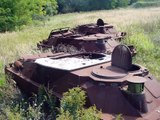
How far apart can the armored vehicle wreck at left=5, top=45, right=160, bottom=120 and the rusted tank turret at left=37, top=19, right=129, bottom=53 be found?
291cm

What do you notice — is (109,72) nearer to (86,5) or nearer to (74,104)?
(74,104)

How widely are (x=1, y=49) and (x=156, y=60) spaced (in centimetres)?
542

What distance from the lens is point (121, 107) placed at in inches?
172

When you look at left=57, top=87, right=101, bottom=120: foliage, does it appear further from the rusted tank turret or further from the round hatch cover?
the rusted tank turret

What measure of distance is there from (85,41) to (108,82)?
4719 millimetres

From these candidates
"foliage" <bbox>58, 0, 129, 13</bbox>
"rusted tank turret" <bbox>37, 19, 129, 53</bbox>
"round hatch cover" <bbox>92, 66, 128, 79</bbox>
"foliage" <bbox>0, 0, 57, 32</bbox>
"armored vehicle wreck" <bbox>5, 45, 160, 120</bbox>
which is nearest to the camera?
"armored vehicle wreck" <bbox>5, 45, 160, 120</bbox>

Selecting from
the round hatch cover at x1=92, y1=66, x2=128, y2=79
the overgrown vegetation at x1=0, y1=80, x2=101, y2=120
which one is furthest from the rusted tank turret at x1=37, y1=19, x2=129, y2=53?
the round hatch cover at x1=92, y1=66, x2=128, y2=79

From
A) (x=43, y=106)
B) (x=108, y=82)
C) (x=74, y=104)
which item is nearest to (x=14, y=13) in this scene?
(x=43, y=106)

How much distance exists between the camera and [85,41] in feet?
29.8

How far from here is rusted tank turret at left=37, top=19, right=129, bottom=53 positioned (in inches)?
354

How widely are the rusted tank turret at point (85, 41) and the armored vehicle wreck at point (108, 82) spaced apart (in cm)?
291

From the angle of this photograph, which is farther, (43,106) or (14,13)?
(14,13)

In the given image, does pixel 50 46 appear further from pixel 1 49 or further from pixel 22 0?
pixel 22 0

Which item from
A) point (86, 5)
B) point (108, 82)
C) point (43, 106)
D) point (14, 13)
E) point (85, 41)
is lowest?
point (86, 5)
